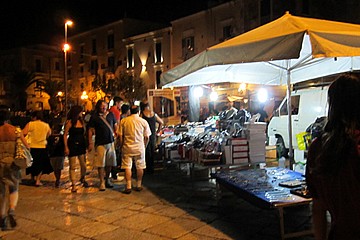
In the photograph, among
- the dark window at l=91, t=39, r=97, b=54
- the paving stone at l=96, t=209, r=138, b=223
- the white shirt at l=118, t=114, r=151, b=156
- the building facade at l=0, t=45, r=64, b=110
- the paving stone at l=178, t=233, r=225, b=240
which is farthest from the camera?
the building facade at l=0, t=45, r=64, b=110

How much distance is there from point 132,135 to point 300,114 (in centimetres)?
589

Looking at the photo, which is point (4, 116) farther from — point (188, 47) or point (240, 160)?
point (188, 47)

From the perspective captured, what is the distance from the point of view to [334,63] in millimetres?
7699

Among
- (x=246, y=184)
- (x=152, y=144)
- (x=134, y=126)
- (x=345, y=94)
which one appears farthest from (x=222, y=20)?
(x=345, y=94)

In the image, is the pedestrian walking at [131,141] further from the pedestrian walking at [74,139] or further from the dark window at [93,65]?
the dark window at [93,65]

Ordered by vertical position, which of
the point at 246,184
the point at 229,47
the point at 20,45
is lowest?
the point at 246,184

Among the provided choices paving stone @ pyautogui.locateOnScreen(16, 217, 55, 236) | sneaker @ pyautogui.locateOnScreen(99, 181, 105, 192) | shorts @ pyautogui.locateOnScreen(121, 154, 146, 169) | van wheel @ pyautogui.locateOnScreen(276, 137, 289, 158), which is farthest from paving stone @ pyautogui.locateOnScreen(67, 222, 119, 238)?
van wheel @ pyautogui.locateOnScreen(276, 137, 289, 158)

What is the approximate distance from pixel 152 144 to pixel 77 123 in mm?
2210

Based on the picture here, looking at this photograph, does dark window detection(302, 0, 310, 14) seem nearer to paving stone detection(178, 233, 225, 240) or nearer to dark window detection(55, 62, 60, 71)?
paving stone detection(178, 233, 225, 240)

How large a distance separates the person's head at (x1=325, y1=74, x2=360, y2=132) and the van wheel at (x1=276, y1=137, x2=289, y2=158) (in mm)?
9378

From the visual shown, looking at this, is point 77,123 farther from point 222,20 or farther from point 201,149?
point 222,20

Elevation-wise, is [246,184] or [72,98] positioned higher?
[72,98]

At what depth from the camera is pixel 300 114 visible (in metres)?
10.9

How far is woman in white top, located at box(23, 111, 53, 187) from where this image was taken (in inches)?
325
